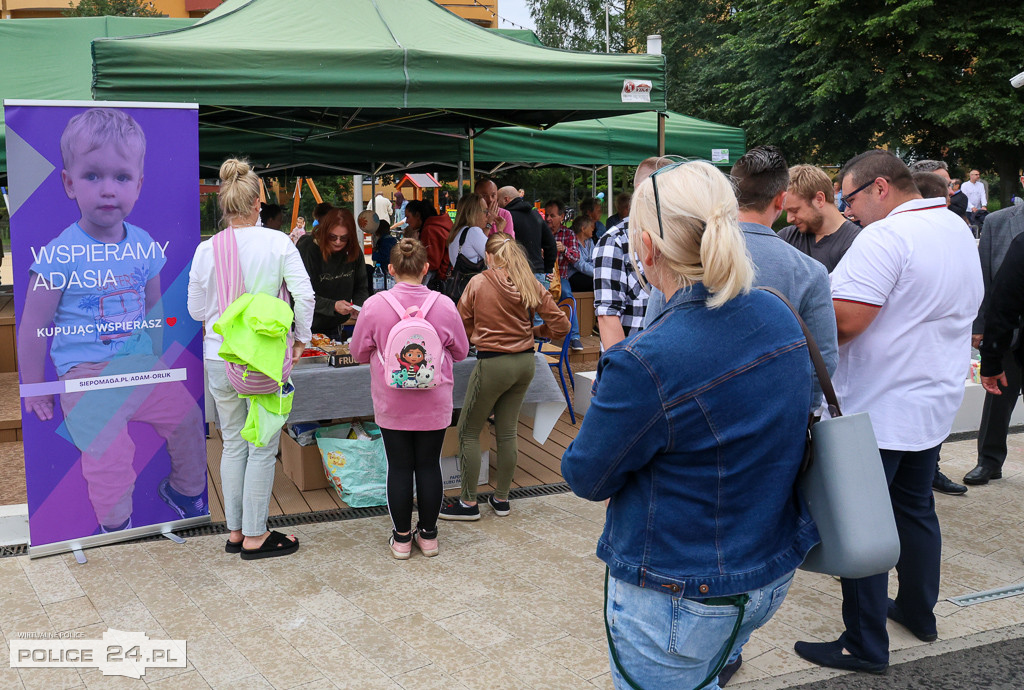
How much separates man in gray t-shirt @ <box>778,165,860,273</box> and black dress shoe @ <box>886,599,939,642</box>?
5.32 feet

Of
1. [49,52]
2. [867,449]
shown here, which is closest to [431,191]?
[49,52]

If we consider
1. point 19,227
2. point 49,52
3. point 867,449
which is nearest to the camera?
point 867,449

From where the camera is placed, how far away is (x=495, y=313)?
185 inches

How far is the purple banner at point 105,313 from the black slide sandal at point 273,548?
56cm

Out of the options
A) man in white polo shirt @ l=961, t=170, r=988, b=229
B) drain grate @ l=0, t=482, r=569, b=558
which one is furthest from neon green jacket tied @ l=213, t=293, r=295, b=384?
man in white polo shirt @ l=961, t=170, r=988, b=229

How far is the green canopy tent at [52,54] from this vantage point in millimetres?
7328

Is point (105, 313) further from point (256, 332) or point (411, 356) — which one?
point (411, 356)

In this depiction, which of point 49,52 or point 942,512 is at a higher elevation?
point 49,52

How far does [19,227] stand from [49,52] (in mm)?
4882

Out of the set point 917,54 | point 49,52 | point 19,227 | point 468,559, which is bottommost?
point 468,559

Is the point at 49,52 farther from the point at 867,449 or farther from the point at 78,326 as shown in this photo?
the point at 867,449

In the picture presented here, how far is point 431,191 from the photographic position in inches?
1138

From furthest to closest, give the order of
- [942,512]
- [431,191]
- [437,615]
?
[431,191]
[942,512]
[437,615]

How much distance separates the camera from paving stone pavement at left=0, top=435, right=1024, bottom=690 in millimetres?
3268
